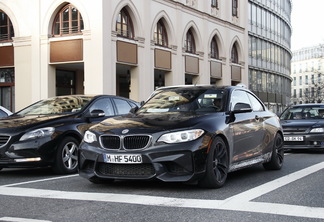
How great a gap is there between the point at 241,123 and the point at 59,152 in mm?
3301

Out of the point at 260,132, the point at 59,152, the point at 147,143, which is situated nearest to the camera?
the point at 147,143

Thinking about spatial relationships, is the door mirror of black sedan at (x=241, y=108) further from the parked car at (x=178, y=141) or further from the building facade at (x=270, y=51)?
the building facade at (x=270, y=51)

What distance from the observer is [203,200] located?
18.9 feet

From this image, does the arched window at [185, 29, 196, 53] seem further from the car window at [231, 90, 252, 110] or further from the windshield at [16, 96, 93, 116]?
the car window at [231, 90, 252, 110]

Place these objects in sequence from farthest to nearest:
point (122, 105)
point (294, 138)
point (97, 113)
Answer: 1. point (294, 138)
2. point (122, 105)
3. point (97, 113)

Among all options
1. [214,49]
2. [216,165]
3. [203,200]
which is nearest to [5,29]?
[214,49]

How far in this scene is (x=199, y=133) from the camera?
6.32 metres

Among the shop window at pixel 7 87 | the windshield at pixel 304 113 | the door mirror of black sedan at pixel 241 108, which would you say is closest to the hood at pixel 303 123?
the windshield at pixel 304 113

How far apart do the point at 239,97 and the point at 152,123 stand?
207 centimetres

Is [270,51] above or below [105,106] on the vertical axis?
above

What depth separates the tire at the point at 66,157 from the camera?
8680mm

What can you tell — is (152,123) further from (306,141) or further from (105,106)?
(306,141)

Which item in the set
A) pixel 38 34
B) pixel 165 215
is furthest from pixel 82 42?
pixel 165 215

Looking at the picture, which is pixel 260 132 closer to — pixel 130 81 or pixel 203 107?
pixel 203 107
